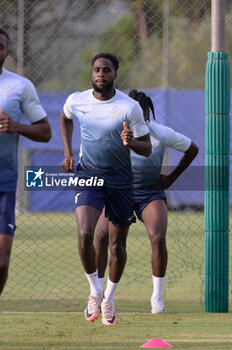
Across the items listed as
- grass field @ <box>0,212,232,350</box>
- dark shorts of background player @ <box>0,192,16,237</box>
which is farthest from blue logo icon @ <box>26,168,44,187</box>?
dark shorts of background player @ <box>0,192,16,237</box>

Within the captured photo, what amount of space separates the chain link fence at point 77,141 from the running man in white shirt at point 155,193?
44.3 inches

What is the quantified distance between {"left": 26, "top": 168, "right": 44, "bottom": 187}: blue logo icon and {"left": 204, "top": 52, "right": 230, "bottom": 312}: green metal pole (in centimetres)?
239

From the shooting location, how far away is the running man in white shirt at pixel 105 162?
24.6 feet

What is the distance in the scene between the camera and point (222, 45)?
877 cm

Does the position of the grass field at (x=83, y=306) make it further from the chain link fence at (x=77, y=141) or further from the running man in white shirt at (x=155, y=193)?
the running man in white shirt at (x=155, y=193)

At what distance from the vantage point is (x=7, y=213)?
615 centimetres

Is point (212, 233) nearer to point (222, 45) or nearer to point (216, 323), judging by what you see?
point (216, 323)

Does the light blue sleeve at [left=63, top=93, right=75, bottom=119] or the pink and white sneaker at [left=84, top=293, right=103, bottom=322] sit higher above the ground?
the light blue sleeve at [left=63, top=93, right=75, bottom=119]

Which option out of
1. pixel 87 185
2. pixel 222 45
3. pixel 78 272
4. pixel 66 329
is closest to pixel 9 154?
pixel 87 185

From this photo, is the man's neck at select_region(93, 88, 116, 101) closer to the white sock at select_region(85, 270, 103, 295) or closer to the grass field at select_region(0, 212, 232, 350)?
the white sock at select_region(85, 270, 103, 295)

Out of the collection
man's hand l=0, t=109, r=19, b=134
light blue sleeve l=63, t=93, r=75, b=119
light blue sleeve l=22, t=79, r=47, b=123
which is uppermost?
light blue sleeve l=63, t=93, r=75, b=119

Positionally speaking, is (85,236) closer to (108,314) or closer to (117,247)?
(117,247)

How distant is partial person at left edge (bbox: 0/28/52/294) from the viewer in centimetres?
610

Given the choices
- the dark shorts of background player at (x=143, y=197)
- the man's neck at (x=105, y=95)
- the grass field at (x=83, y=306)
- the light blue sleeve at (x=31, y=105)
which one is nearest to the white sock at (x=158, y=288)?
the grass field at (x=83, y=306)
